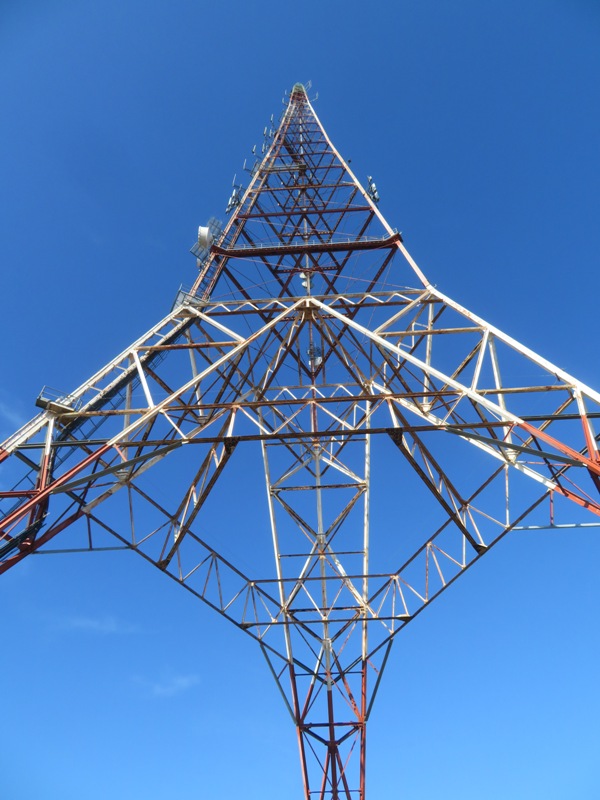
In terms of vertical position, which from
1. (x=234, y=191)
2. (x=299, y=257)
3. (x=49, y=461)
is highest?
(x=234, y=191)

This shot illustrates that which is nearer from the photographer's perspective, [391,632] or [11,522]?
[11,522]

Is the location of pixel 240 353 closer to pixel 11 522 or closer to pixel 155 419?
pixel 155 419

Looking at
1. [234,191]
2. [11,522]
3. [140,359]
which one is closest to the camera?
[11,522]

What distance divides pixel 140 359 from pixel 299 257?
8.69 metres

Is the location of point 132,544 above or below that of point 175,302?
below

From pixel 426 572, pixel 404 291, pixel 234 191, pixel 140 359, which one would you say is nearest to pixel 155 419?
pixel 140 359

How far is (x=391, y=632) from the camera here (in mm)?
21594

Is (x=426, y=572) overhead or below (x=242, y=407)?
below

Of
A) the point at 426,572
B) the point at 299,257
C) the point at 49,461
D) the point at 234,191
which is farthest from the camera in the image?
the point at 234,191

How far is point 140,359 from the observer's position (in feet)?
62.5

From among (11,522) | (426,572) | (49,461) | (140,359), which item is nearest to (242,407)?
A: (140,359)

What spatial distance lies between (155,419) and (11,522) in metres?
4.98

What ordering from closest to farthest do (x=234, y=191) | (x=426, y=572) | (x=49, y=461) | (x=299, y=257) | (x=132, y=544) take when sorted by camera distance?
(x=49, y=461) → (x=132, y=544) → (x=426, y=572) → (x=299, y=257) → (x=234, y=191)

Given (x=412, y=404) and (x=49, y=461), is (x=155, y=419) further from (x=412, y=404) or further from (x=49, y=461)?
(x=412, y=404)
